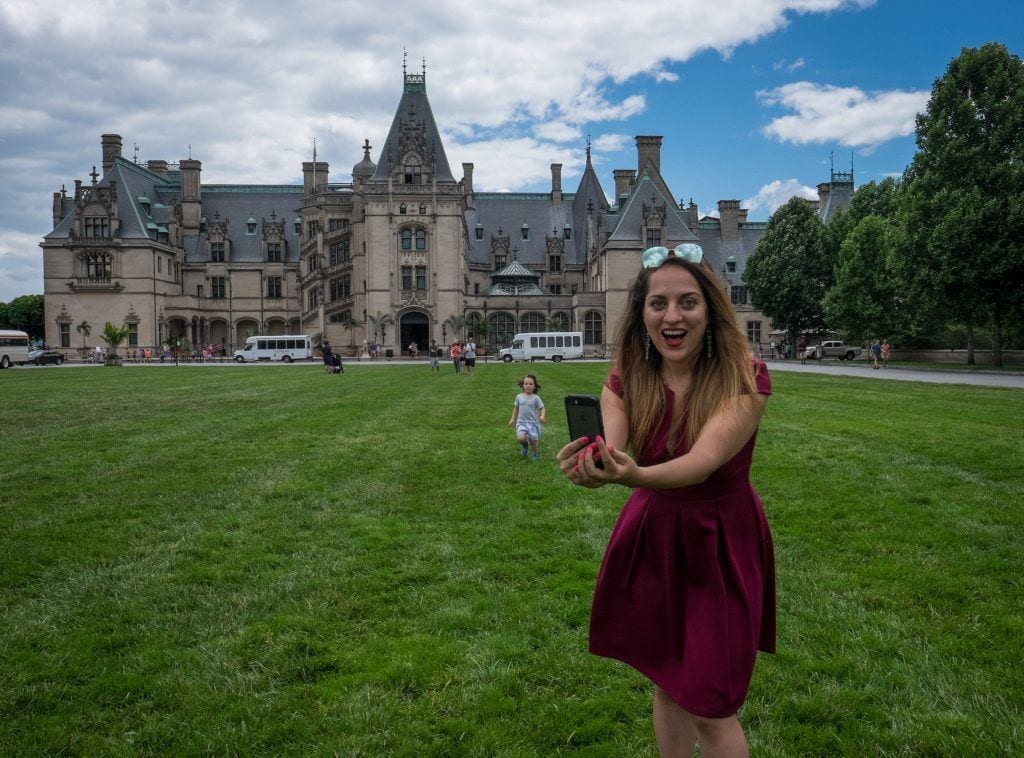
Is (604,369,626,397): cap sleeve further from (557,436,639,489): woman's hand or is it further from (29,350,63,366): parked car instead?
(29,350,63,366): parked car

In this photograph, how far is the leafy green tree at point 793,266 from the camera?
5338cm

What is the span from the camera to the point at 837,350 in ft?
206

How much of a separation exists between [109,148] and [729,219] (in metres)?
66.1

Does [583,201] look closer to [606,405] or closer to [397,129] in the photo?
[397,129]

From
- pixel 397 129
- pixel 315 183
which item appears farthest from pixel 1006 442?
pixel 315 183

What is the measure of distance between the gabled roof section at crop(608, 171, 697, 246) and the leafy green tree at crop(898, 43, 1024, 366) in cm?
3383

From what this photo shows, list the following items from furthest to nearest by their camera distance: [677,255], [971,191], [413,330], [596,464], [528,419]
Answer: [413,330], [971,191], [528,419], [677,255], [596,464]

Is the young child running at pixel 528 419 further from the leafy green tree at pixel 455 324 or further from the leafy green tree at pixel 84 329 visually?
the leafy green tree at pixel 84 329

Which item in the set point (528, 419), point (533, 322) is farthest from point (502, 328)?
point (528, 419)

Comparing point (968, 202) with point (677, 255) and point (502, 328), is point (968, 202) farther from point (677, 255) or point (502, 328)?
point (502, 328)

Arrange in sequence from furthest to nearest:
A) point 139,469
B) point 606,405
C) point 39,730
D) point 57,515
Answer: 1. point 139,469
2. point 57,515
3. point 39,730
4. point 606,405

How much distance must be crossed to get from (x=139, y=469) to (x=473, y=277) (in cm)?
6370

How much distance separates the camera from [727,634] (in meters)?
2.53

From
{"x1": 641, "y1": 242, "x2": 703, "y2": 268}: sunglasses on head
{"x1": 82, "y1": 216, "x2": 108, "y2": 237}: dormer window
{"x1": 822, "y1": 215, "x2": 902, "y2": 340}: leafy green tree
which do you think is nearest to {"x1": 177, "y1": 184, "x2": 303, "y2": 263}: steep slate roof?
{"x1": 82, "y1": 216, "x2": 108, "y2": 237}: dormer window
